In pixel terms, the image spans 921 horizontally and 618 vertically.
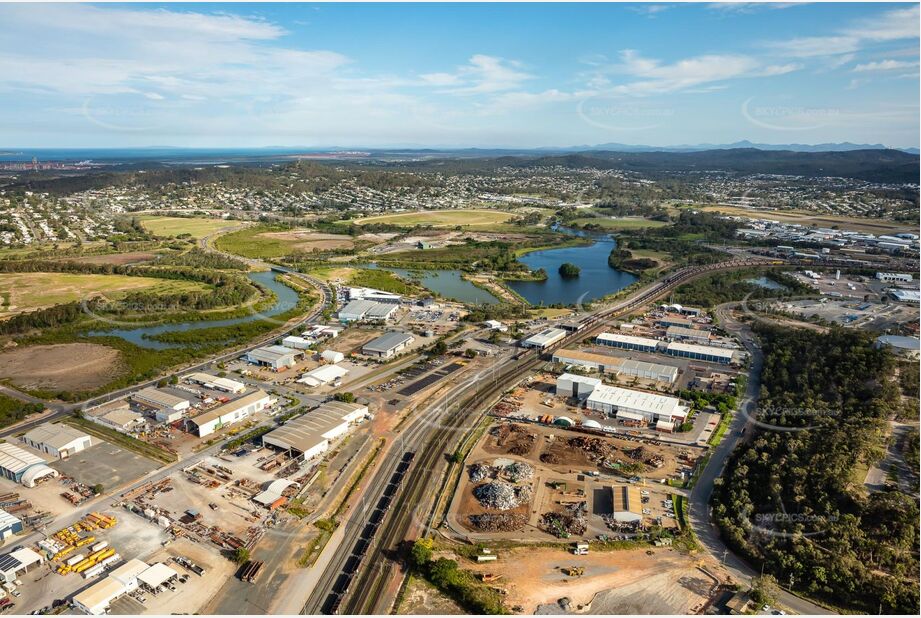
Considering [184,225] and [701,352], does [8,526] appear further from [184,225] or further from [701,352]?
[184,225]

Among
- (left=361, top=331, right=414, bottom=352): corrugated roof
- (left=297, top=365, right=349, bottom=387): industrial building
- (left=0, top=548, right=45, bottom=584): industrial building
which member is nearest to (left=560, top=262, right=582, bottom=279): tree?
(left=361, top=331, right=414, bottom=352): corrugated roof

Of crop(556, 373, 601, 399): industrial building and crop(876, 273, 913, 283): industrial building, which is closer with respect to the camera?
crop(556, 373, 601, 399): industrial building

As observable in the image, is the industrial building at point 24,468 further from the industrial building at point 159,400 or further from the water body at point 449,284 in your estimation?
the water body at point 449,284

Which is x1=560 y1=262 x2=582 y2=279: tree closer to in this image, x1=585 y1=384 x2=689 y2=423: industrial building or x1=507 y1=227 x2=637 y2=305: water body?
x1=507 y1=227 x2=637 y2=305: water body

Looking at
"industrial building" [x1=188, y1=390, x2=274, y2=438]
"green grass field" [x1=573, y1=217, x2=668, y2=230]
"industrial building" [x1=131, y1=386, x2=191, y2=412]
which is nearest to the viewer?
"industrial building" [x1=188, y1=390, x2=274, y2=438]

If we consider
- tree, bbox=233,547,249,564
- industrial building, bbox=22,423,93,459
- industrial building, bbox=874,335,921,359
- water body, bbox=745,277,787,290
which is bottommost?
tree, bbox=233,547,249,564

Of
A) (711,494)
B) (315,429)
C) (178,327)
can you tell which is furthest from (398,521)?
(178,327)

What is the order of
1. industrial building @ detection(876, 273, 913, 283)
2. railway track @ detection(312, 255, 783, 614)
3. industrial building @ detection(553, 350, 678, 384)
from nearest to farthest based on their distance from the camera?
railway track @ detection(312, 255, 783, 614) < industrial building @ detection(553, 350, 678, 384) < industrial building @ detection(876, 273, 913, 283)

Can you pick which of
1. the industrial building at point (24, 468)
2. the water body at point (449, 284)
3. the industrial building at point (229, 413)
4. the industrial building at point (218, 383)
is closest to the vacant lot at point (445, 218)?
the water body at point (449, 284)
